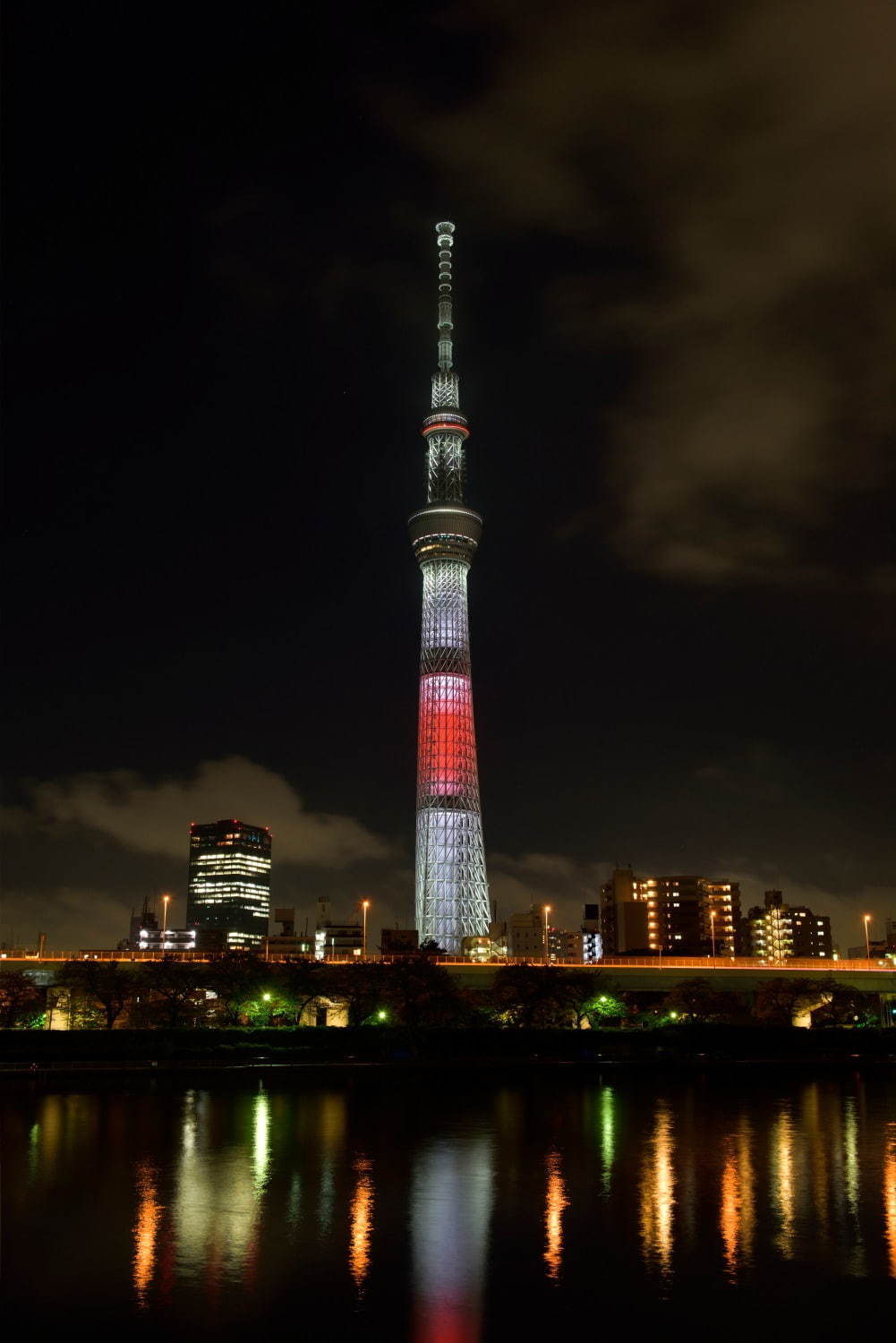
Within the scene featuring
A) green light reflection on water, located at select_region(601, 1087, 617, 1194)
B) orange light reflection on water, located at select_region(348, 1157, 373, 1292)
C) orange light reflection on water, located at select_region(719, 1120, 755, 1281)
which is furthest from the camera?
green light reflection on water, located at select_region(601, 1087, 617, 1194)

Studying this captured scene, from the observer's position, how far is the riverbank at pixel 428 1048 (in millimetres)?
76875

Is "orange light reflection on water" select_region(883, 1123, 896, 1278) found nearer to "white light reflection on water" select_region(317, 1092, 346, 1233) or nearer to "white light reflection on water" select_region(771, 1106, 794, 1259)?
"white light reflection on water" select_region(771, 1106, 794, 1259)

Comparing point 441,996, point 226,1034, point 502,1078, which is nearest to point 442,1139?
point 502,1078

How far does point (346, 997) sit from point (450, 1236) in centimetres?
6934

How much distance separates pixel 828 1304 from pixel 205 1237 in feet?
46.8

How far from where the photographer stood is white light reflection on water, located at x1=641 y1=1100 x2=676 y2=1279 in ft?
89.6

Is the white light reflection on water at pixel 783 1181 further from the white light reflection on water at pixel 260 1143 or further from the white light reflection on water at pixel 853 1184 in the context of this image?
the white light reflection on water at pixel 260 1143

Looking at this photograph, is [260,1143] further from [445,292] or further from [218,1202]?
[445,292]

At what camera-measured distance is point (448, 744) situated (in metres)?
172

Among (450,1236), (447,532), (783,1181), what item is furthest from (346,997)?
(447,532)

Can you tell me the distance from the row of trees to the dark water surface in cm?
3433

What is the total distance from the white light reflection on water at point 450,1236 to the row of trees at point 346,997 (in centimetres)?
5112

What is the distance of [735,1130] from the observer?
48969mm

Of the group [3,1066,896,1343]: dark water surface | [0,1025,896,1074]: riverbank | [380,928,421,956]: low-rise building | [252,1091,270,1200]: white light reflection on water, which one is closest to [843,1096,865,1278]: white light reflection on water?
[3,1066,896,1343]: dark water surface
